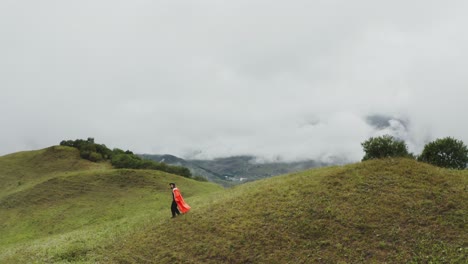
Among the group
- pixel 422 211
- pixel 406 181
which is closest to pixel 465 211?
pixel 422 211

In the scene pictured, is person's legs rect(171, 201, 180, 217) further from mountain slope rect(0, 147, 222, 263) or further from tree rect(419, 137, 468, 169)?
tree rect(419, 137, 468, 169)

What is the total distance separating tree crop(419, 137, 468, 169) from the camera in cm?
4188

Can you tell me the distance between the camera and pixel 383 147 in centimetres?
4375

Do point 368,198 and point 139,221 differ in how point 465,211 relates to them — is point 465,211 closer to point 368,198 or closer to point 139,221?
point 368,198

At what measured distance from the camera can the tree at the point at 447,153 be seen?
137ft

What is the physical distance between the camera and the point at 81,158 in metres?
99.6

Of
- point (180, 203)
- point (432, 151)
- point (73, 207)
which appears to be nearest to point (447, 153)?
point (432, 151)


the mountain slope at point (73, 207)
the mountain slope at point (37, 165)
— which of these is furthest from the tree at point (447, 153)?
the mountain slope at point (37, 165)

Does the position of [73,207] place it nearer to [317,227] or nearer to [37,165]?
[37,165]

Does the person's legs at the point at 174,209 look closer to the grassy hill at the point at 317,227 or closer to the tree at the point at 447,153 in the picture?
the grassy hill at the point at 317,227

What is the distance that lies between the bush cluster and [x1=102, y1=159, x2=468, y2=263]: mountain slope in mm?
12225

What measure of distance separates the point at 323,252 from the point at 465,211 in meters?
9.40

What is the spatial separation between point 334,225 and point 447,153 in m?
27.8

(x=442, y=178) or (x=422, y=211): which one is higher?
(x=442, y=178)
